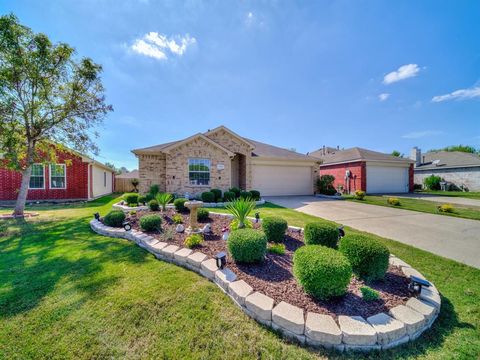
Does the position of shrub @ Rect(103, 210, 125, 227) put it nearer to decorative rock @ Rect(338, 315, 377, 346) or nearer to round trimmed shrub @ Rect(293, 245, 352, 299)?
round trimmed shrub @ Rect(293, 245, 352, 299)

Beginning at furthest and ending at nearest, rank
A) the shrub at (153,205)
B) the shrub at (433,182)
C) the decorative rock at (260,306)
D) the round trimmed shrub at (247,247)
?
the shrub at (433,182) < the shrub at (153,205) < the round trimmed shrub at (247,247) < the decorative rock at (260,306)

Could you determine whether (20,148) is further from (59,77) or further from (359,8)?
(359,8)

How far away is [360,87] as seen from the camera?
11.4m

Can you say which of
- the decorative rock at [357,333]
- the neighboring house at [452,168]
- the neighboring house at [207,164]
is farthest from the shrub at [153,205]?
the neighboring house at [452,168]

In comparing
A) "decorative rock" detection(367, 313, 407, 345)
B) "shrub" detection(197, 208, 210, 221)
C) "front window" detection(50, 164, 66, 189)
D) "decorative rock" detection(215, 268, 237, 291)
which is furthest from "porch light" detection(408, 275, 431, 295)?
"front window" detection(50, 164, 66, 189)

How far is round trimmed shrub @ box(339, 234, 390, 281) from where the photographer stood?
2.69 meters

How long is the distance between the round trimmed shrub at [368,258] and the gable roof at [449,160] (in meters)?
27.0

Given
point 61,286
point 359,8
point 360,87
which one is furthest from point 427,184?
point 61,286

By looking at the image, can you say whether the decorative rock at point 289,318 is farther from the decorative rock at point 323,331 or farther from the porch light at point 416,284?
the porch light at point 416,284

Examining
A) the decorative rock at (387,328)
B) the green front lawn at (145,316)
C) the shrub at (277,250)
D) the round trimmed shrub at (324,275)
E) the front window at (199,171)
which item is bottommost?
the green front lawn at (145,316)

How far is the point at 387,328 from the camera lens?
1942 millimetres

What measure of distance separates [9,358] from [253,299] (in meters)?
2.42

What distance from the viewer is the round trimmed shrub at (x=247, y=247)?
3147 mm

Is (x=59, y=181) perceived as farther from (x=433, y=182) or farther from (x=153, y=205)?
(x=433, y=182)
